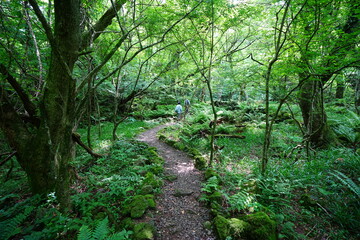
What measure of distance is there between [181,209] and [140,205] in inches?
33.3

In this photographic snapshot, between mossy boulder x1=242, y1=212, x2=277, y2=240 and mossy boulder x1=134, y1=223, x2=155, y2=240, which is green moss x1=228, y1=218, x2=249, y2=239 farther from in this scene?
mossy boulder x1=134, y1=223, x2=155, y2=240

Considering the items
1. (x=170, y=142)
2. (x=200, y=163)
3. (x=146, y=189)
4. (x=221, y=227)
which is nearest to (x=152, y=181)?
(x=146, y=189)

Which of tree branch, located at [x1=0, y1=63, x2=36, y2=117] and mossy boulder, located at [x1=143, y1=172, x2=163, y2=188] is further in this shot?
mossy boulder, located at [x1=143, y1=172, x2=163, y2=188]

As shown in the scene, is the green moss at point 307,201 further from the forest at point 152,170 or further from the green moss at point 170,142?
the green moss at point 170,142

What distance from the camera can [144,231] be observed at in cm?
238

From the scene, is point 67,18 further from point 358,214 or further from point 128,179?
point 358,214

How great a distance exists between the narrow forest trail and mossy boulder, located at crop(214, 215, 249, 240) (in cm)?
21

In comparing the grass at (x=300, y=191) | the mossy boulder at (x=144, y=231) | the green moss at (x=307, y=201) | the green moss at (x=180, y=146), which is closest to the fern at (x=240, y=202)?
the grass at (x=300, y=191)

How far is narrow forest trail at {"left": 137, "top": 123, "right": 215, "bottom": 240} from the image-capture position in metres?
2.56

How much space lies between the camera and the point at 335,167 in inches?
153

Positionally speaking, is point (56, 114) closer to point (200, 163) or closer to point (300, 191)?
point (200, 163)

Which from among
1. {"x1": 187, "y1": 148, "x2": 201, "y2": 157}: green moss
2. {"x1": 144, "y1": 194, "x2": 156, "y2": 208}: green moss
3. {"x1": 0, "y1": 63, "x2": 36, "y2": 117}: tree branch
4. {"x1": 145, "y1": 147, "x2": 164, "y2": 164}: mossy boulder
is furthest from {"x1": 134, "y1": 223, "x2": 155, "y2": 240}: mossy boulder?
{"x1": 187, "y1": 148, "x2": 201, "y2": 157}: green moss

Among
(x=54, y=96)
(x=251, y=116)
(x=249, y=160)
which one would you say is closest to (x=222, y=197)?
(x=249, y=160)

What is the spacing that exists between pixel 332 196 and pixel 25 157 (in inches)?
229
